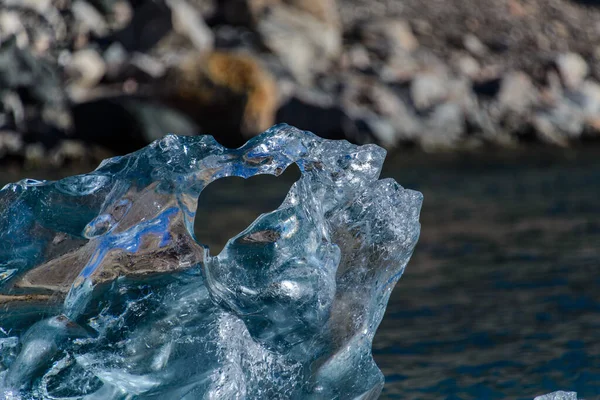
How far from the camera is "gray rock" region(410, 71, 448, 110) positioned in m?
19.5

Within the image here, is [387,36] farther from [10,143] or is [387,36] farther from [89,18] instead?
[10,143]

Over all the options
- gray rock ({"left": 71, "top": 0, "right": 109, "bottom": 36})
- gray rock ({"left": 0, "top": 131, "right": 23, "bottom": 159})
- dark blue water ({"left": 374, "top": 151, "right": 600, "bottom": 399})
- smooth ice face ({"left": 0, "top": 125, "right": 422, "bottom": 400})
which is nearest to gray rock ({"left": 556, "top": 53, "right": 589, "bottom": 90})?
dark blue water ({"left": 374, "top": 151, "right": 600, "bottom": 399})

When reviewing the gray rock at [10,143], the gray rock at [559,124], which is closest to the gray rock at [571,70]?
the gray rock at [559,124]

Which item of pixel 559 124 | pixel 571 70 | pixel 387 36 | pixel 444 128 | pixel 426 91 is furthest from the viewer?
pixel 571 70

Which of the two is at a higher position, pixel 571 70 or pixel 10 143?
pixel 10 143

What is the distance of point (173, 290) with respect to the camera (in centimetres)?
352

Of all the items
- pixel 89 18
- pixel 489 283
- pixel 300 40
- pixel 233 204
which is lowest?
pixel 300 40

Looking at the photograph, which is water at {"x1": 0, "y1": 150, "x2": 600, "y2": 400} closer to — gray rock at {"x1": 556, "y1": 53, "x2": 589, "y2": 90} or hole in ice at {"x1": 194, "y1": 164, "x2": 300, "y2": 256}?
hole in ice at {"x1": 194, "y1": 164, "x2": 300, "y2": 256}

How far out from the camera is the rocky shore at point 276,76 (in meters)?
16.3

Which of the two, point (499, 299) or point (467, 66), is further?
point (467, 66)

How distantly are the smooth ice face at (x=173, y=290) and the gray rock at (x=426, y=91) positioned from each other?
52.7 feet

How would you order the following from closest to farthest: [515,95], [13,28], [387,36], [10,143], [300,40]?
[10,143] < [13,28] < [300,40] < [515,95] < [387,36]

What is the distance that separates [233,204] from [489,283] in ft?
15.7

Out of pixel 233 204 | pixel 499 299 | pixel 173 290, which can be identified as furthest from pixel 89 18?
pixel 173 290
